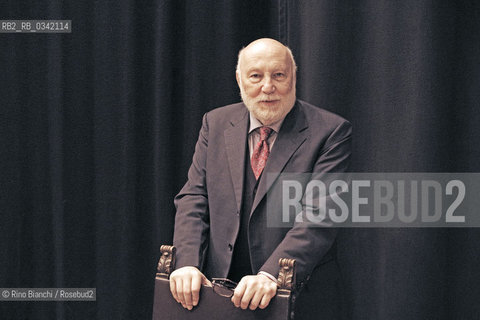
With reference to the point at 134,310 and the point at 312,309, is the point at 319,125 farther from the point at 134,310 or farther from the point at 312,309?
the point at 134,310

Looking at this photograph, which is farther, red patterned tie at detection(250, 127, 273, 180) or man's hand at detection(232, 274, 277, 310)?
red patterned tie at detection(250, 127, 273, 180)

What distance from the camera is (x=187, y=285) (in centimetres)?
187

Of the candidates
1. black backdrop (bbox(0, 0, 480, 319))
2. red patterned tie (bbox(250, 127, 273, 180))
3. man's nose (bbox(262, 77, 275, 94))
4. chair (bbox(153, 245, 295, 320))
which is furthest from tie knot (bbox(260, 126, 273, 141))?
black backdrop (bbox(0, 0, 480, 319))

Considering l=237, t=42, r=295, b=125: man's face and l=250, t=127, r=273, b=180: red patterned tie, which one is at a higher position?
l=237, t=42, r=295, b=125: man's face

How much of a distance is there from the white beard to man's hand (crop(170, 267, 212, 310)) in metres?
0.52

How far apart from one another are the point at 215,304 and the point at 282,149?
519mm

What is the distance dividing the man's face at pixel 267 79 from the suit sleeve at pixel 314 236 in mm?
192

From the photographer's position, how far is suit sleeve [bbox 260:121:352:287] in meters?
1.88

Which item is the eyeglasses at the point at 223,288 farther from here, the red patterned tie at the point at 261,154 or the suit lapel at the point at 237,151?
the red patterned tie at the point at 261,154

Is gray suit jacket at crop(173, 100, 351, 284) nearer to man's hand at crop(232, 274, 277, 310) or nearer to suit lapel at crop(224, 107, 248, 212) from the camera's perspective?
suit lapel at crop(224, 107, 248, 212)

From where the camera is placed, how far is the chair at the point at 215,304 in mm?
1777

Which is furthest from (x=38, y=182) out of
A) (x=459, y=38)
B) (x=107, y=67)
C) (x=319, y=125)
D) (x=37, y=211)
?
(x=459, y=38)

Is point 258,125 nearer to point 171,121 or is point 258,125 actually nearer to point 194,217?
point 194,217

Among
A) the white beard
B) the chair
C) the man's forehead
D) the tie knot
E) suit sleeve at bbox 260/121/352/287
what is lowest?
the chair
